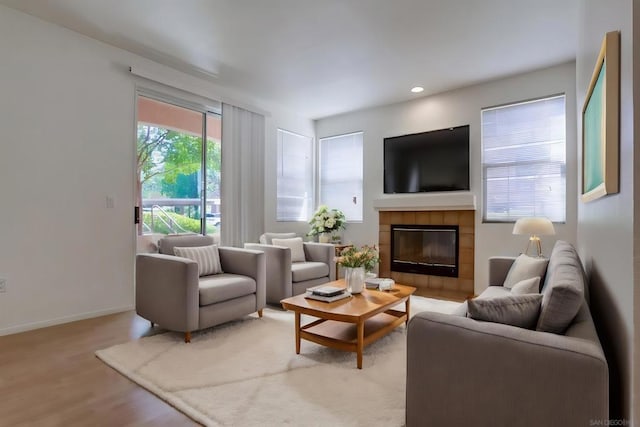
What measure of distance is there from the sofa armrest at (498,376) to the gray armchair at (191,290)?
187 centimetres

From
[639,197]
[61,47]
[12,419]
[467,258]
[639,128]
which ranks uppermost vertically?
[61,47]

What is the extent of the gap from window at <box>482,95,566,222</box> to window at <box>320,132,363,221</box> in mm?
1957

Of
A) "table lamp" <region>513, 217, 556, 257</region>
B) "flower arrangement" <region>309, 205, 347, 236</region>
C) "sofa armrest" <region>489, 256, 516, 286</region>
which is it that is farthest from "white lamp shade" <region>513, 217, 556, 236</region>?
"flower arrangement" <region>309, 205, 347, 236</region>

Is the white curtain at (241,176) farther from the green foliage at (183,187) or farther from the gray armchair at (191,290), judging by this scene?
the gray armchair at (191,290)

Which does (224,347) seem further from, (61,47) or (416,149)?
(416,149)

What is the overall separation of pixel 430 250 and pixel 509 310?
3.56 meters

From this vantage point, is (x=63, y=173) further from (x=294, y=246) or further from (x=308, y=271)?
(x=308, y=271)

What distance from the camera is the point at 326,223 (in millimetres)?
5344

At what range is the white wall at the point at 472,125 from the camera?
12.6ft

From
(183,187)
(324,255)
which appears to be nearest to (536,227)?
(324,255)

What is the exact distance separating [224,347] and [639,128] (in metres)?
2.61

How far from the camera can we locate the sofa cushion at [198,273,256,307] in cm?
279

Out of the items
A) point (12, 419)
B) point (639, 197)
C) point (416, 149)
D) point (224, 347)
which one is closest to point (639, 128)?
point (639, 197)

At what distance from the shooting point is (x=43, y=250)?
10.1ft
